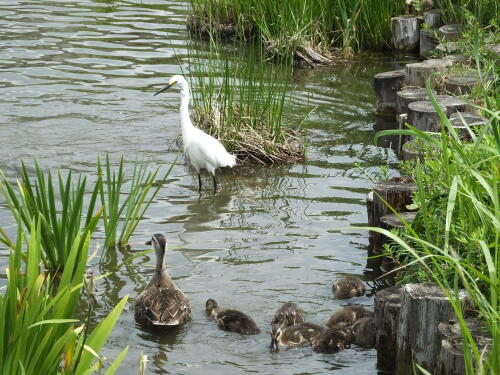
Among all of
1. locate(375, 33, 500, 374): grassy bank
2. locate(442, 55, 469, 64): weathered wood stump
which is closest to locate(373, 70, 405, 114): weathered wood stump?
locate(442, 55, 469, 64): weathered wood stump

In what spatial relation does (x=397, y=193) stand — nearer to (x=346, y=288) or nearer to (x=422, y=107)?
(x=346, y=288)

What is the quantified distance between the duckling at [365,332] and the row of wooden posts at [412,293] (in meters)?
0.28

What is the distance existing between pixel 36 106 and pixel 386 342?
7578mm

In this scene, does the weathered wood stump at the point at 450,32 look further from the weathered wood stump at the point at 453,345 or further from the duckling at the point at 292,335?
the weathered wood stump at the point at 453,345

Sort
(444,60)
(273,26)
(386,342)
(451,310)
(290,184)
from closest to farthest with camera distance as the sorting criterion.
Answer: (451,310)
(386,342)
(290,184)
(444,60)
(273,26)

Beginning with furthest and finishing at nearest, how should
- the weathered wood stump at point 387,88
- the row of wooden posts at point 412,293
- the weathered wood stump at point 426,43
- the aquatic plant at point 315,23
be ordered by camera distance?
the weathered wood stump at point 426,43 → the aquatic plant at point 315,23 → the weathered wood stump at point 387,88 → the row of wooden posts at point 412,293

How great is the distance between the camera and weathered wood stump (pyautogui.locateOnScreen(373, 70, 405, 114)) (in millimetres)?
11727

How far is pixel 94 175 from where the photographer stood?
9.69 meters

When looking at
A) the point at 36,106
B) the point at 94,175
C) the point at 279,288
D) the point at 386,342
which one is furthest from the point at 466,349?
the point at 36,106

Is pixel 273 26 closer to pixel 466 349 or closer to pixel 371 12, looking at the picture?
pixel 371 12

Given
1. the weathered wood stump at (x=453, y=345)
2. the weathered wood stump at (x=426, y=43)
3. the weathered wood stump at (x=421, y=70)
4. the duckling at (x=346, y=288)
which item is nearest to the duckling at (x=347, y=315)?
the duckling at (x=346, y=288)

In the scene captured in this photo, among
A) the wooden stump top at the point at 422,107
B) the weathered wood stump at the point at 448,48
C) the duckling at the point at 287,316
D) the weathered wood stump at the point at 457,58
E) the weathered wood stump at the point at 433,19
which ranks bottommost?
the duckling at the point at 287,316

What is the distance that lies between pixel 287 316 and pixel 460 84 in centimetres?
473

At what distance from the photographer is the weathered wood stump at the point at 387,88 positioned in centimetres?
1173
